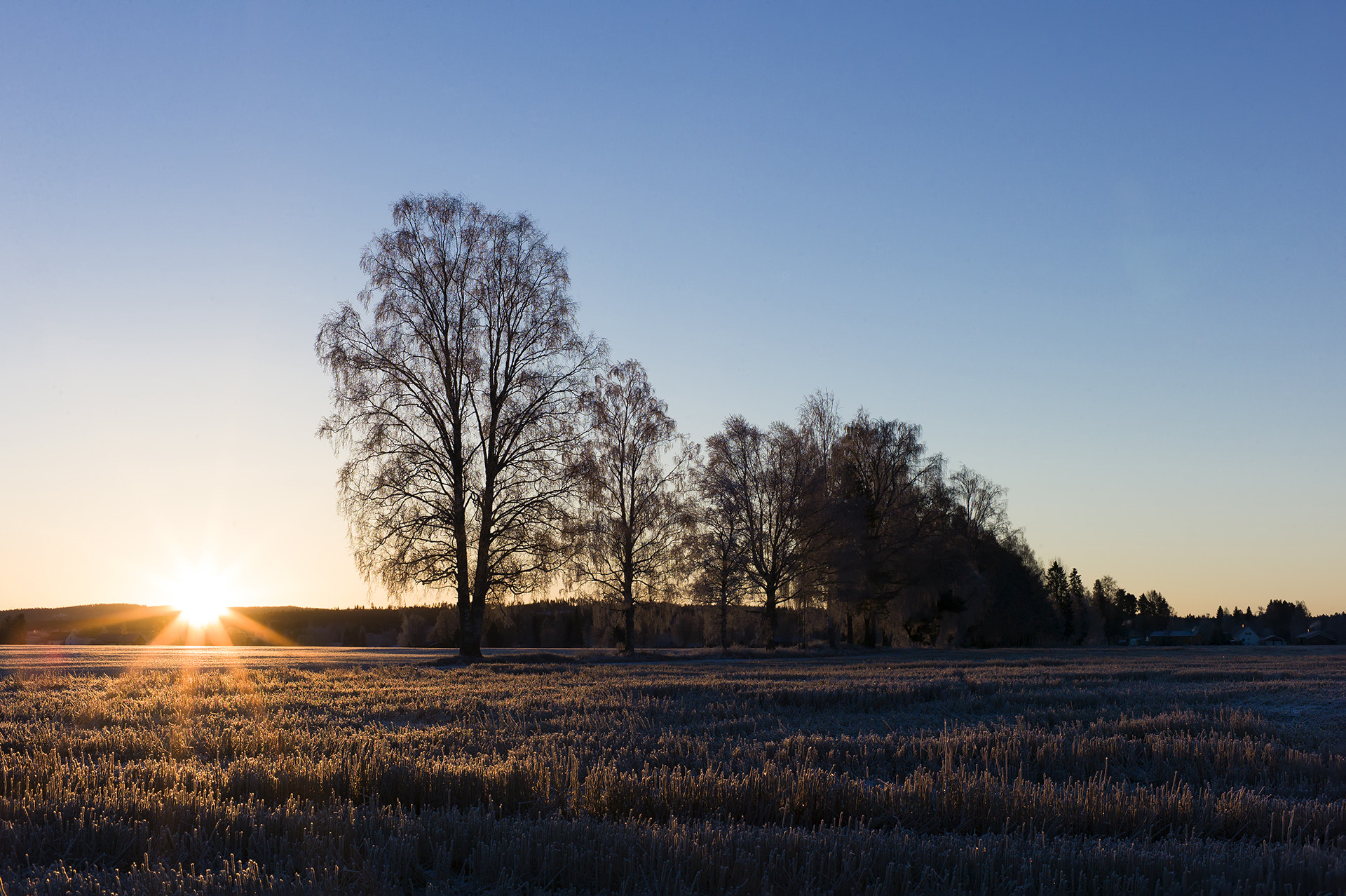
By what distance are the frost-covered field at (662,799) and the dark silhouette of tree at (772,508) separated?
34.4 m

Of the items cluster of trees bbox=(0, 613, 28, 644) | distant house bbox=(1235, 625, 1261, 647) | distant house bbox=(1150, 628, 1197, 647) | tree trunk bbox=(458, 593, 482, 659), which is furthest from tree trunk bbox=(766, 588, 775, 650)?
distant house bbox=(1235, 625, 1261, 647)

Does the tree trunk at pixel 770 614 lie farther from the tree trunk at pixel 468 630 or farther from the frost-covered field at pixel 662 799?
the frost-covered field at pixel 662 799

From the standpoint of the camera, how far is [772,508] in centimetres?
4762

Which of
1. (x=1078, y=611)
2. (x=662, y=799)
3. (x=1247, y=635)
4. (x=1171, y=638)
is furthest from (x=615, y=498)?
(x=1247, y=635)

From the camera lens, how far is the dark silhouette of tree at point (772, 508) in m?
46.3

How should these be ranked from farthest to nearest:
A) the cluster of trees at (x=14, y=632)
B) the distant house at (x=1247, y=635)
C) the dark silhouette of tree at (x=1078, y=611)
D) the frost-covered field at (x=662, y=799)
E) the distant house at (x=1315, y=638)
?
the distant house at (x=1247, y=635)
the distant house at (x=1315, y=638)
the dark silhouette of tree at (x=1078, y=611)
the cluster of trees at (x=14, y=632)
the frost-covered field at (x=662, y=799)

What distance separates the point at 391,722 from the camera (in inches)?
423

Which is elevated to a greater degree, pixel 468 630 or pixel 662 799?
pixel 662 799

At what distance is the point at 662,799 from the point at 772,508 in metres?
42.4

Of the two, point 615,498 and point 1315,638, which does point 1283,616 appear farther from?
point 615,498

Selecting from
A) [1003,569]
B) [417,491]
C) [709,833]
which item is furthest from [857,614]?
[709,833]

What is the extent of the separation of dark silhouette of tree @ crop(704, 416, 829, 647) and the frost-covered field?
34.4 metres

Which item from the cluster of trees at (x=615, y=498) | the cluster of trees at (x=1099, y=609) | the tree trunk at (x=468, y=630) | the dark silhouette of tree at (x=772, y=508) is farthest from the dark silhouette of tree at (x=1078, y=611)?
the tree trunk at (x=468, y=630)

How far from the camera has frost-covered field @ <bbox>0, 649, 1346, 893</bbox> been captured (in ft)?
13.1
